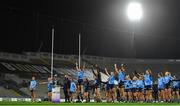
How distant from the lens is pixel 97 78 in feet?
67.6

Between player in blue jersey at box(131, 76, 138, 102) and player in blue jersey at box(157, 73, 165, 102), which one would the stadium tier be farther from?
player in blue jersey at box(131, 76, 138, 102)

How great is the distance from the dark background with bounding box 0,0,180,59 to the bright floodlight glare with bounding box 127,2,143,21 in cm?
95

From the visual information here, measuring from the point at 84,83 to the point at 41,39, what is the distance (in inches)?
567

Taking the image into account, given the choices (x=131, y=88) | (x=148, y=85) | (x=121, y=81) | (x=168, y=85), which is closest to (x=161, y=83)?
(x=168, y=85)

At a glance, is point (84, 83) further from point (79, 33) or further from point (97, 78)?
point (79, 33)

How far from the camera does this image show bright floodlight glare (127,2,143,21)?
3479 cm

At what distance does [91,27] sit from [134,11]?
5016mm

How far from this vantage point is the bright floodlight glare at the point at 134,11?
114 ft

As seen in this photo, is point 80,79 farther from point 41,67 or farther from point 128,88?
point 41,67

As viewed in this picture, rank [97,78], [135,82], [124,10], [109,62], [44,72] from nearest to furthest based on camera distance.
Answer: [97,78]
[135,82]
[44,72]
[124,10]
[109,62]

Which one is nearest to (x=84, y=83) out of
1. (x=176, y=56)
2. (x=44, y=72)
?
(x=44, y=72)

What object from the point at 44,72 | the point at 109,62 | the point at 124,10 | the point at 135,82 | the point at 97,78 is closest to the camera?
the point at 97,78

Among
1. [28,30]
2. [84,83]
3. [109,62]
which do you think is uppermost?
[28,30]

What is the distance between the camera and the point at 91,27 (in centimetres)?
3781
